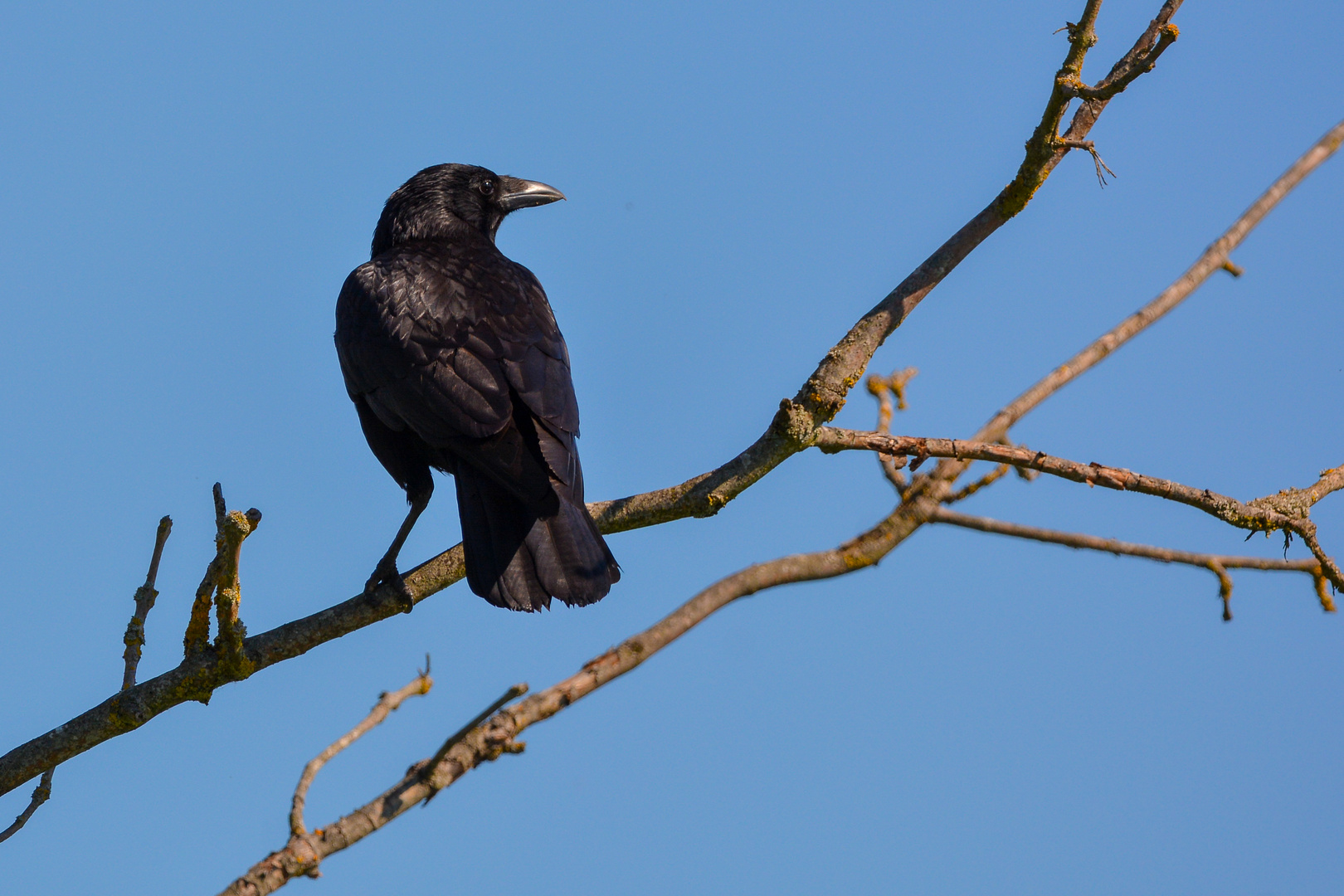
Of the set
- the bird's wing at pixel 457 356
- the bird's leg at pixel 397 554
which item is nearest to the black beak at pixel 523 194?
the bird's wing at pixel 457 356

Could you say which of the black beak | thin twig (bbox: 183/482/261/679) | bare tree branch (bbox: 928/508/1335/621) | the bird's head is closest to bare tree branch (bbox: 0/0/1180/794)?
thin twig (bbox: 183/482/261/679)

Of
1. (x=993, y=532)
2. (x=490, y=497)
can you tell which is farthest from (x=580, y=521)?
(x=993, y=532)

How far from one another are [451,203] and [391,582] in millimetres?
3095

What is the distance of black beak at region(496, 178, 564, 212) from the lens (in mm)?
6863

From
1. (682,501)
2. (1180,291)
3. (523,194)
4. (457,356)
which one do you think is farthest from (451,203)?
(1180,291)

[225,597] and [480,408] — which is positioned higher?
[480,408]

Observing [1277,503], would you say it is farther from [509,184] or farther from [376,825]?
[509,184]

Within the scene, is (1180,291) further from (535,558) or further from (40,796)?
(40,796)

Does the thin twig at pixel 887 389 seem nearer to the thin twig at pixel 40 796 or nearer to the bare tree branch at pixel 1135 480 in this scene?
the bare tree branch at pixel 1135 480

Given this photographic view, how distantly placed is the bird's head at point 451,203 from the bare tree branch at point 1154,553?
13.9 feet

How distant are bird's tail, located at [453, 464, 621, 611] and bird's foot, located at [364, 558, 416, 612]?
0.22 meters

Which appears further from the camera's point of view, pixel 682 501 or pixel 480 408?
pixel 480 408

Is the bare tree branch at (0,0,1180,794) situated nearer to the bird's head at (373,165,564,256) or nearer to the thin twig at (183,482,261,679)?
the thin twig at (183,482,261,679)

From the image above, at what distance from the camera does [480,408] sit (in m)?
4.48
